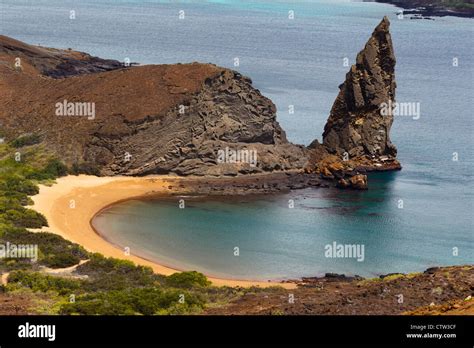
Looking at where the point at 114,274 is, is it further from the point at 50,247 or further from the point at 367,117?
the point at 367,117

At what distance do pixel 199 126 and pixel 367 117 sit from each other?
12528 mm

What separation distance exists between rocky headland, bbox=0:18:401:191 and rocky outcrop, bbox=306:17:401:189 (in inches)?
2.9

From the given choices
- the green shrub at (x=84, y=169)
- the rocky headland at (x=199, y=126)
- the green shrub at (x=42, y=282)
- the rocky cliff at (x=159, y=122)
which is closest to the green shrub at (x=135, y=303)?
the green shrub at (x=42, y=282)

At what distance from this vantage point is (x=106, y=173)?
63.0 m

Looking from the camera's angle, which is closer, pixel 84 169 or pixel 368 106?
pixel 84 169

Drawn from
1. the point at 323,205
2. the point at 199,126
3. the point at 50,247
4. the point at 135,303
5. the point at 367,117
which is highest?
the point at 367,117

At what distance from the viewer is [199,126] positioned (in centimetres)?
6612

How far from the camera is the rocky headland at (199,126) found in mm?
64438

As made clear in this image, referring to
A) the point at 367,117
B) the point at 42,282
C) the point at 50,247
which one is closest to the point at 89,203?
the point at 50,247

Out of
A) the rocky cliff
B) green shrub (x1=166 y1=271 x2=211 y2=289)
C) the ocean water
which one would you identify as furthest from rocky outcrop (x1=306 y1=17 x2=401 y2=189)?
green shrub (x1=166 y1=271 x2=211 y2=289)

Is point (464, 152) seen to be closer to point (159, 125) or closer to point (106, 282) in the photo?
point (159, 125)

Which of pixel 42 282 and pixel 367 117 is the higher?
pixel 367 117

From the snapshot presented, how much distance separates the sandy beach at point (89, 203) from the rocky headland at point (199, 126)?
2172 millimetres
